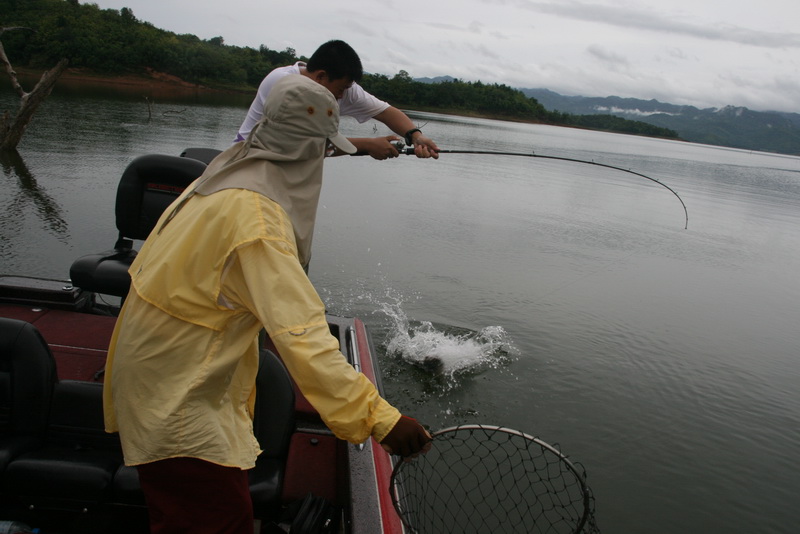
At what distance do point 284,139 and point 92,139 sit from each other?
17762mm

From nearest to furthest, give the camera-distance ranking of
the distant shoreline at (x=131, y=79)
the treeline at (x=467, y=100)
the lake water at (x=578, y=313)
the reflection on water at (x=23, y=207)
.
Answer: the lake water at (x=578, y=313) → the reflection on water at (x=23, y=207) → the distant shoreline at (x=131, y=79) → the treeline at (x=467, y=100)

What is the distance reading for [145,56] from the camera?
52.8 meters

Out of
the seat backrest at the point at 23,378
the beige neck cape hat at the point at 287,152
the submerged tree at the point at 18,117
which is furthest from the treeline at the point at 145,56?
the beige neck cape hat at the point at 287,152

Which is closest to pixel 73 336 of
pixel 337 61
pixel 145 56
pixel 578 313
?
pixel 337 61

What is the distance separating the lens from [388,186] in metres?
15.2

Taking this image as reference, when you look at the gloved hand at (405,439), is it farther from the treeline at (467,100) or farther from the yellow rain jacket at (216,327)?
the treeline at (467,100)

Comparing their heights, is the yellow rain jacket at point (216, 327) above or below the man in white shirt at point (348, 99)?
below

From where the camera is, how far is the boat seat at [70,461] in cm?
213

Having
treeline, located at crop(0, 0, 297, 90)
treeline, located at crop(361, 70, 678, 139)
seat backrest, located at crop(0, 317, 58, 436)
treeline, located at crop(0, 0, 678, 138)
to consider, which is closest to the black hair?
seat backrest, located at crop(0, 317, 58, 436)

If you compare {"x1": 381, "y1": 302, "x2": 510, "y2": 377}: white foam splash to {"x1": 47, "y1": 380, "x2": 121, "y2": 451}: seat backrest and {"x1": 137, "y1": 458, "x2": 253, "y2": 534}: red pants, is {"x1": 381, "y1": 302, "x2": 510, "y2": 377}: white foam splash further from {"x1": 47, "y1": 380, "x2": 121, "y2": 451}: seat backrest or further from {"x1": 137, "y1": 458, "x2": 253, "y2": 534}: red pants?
{"x1": 137, "y1": 458, "x2": 253, "y2": 534}: red pants

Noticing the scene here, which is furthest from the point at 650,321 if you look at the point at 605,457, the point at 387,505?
the point at 387,505

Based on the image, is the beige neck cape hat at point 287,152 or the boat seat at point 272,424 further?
the boat seat at point 272,424

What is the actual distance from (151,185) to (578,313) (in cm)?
557

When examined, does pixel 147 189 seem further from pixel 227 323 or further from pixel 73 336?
pixel 227 323
